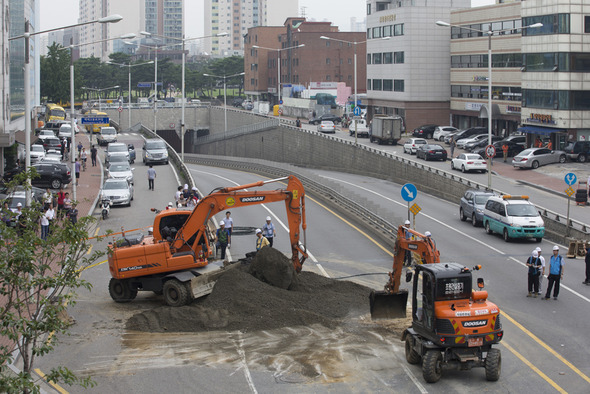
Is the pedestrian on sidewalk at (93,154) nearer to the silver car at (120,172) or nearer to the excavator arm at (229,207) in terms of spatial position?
the silver car at (120,172)

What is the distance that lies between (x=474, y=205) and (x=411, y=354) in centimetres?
2095

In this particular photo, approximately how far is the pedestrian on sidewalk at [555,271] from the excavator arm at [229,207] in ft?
23.5

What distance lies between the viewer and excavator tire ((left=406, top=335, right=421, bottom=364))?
55.1 ft

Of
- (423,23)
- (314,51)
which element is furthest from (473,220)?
(314,51)

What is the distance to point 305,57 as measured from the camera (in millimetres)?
126938

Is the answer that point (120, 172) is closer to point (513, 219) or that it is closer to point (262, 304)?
point (513, 219)

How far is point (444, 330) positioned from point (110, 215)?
2514cm

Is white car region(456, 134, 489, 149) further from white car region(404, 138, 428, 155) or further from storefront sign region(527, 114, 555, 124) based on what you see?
storefront sign region(527, 114, 555, 124)

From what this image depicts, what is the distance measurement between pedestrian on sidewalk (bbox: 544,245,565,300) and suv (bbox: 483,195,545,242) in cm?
932

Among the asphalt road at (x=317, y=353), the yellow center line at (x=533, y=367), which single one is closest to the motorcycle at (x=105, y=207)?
the asphalt road at (x=317, y=353)

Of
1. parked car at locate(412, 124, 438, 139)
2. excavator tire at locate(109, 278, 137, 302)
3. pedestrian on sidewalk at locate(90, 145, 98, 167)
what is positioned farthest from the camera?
parked car at locate(412, 124, 438, 139)

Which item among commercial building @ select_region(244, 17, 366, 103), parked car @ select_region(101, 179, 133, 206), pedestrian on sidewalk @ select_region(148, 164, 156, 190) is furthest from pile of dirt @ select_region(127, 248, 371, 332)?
commercial building @ select_region(244, 17, 366, 103)

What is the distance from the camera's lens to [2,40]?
4434 cm

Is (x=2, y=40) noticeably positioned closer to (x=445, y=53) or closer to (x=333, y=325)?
(x=333, y=325)
